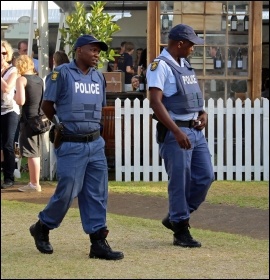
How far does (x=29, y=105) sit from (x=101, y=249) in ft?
14.0

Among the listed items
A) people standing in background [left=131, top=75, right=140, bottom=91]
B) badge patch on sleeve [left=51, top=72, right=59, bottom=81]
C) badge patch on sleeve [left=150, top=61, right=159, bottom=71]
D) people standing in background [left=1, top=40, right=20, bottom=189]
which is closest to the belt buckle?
badge patch on sleeve [left=51, top=72, right=59, bottom=81]

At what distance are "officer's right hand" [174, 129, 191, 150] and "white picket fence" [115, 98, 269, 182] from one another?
497 centimetres

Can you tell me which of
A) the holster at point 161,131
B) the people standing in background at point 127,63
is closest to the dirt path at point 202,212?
the holster at point 161,131

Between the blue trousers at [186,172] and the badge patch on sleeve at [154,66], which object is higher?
the badge patch on sleeve at [154,66]

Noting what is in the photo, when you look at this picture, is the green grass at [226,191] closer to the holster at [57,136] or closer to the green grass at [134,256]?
the green grass at [134,256]

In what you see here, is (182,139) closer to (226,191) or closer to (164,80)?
(164,80)

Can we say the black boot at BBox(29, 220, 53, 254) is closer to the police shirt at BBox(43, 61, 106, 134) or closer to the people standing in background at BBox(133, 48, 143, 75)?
the police shirt at BBox(43, 61, 106, 134)

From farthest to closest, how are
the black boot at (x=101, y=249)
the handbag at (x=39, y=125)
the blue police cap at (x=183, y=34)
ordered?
the handbag at (x=39, y=125)
the blue police cap at (x=183, y=34)
the black boot at (x=101, y=249)

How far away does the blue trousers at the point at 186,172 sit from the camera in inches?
274

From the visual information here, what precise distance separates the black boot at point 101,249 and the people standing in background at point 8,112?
Result: 4.46 metres

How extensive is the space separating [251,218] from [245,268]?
A: 110 inches

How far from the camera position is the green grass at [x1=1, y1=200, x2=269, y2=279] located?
19.6 feet

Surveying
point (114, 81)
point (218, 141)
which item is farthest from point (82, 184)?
point (114, 81)

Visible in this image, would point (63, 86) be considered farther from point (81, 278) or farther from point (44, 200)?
point (44, 200)
